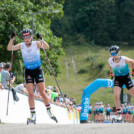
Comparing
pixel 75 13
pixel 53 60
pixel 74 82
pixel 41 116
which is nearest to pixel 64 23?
pixel 75 13

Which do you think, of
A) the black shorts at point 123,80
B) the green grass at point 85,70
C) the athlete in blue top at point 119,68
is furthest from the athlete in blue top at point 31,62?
the green grass at point 85,70

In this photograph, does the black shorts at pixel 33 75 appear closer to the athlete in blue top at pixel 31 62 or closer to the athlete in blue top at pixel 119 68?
the athlete in blue top at pixel 31 62

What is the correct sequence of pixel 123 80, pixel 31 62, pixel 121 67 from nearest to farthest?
pixel 31 62, pixel 121 67, pixel 123 80

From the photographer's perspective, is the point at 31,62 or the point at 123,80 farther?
the point at 123,80

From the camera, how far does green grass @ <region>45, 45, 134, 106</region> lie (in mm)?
84825

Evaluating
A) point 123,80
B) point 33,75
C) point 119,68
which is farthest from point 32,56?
point 123,80

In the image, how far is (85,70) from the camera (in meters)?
104

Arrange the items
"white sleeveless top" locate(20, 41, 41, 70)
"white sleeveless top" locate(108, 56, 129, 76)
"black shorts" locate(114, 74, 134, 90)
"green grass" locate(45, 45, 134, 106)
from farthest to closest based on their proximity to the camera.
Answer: "green grass" locate(45, 45, 134, 106)
"black shorts" locate(114, 74, 134, 90)
"white sleeveless top" locate(108, 56, 129, 76)
"white sleeveless top" locate(20, 41, 41, 70)

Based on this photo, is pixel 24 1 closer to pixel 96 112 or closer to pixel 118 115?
pixel 96 112

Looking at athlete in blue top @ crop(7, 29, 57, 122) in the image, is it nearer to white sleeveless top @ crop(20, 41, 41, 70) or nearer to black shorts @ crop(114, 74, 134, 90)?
white sleeveless top @ crop(20, 41, 41, 70)

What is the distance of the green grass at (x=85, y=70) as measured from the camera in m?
84.8

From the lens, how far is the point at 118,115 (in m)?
12.7

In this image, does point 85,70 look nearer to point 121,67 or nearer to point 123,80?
point 123,80

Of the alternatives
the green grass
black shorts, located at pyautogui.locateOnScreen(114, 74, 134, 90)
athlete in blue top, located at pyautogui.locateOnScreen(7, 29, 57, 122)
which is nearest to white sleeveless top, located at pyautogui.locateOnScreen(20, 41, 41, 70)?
athlete in blue top, located at pyautogui.locateOnScreen(7, 29, 57, 122)
